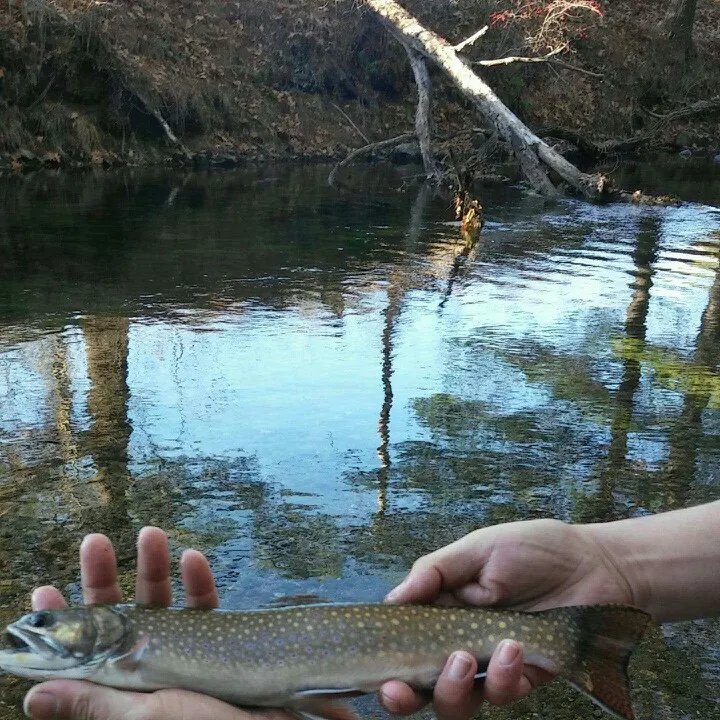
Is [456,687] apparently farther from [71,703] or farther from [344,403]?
[344,403]

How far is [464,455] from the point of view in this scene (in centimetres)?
592

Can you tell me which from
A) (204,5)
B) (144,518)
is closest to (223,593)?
(144,518)

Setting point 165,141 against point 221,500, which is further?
point 165,141

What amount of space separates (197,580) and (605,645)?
1.39 m

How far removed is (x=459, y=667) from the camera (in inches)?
107

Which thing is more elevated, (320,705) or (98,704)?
(98,704)

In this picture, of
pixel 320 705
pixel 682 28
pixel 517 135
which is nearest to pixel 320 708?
pixel 320 705

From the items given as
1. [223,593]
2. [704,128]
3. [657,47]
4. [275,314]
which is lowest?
[223,593]

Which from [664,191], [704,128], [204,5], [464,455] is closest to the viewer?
[464,455]

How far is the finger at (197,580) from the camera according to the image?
2.94 meters

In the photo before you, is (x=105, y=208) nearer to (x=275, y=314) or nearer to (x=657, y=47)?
(x=275, y=314)

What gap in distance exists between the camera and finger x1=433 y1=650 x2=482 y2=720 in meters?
2.72

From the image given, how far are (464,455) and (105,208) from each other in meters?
12.1

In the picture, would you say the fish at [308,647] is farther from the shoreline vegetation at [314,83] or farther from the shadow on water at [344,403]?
the shoreline vegetation at [314,83]
